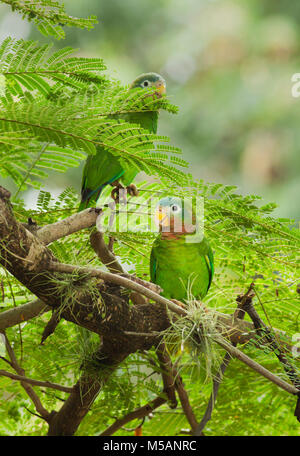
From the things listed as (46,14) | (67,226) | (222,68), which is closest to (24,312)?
(67,226)

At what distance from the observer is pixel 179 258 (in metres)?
0.87

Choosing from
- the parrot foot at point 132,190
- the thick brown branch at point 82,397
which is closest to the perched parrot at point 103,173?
the parrot foot at point 132,190

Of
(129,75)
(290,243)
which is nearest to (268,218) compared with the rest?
(290,243)

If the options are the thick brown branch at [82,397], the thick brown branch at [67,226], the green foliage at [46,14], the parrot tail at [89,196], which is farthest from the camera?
the parrot tail at [89,196]

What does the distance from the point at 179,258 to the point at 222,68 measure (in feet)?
13.5

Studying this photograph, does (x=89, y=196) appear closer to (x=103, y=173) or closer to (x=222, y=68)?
(x=103, y=173)

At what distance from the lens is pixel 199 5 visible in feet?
15.6

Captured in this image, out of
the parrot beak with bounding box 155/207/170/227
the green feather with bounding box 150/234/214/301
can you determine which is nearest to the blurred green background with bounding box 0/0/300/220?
the green feather with bounding box 150/234/214/301

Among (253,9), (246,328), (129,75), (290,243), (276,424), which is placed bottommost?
(276,424)

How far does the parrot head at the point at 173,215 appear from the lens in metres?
0.73

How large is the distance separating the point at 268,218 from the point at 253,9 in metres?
4.58

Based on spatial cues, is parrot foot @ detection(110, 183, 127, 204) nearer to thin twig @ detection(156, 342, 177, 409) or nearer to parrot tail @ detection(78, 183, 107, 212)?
parrot tail @ detection(78, 183, 107, 212)

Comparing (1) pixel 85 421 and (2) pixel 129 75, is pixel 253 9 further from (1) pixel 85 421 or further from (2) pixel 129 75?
(1) pixel 85 421

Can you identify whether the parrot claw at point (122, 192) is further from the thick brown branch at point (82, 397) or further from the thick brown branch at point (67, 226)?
the thick brown branch at point (82, 397)
